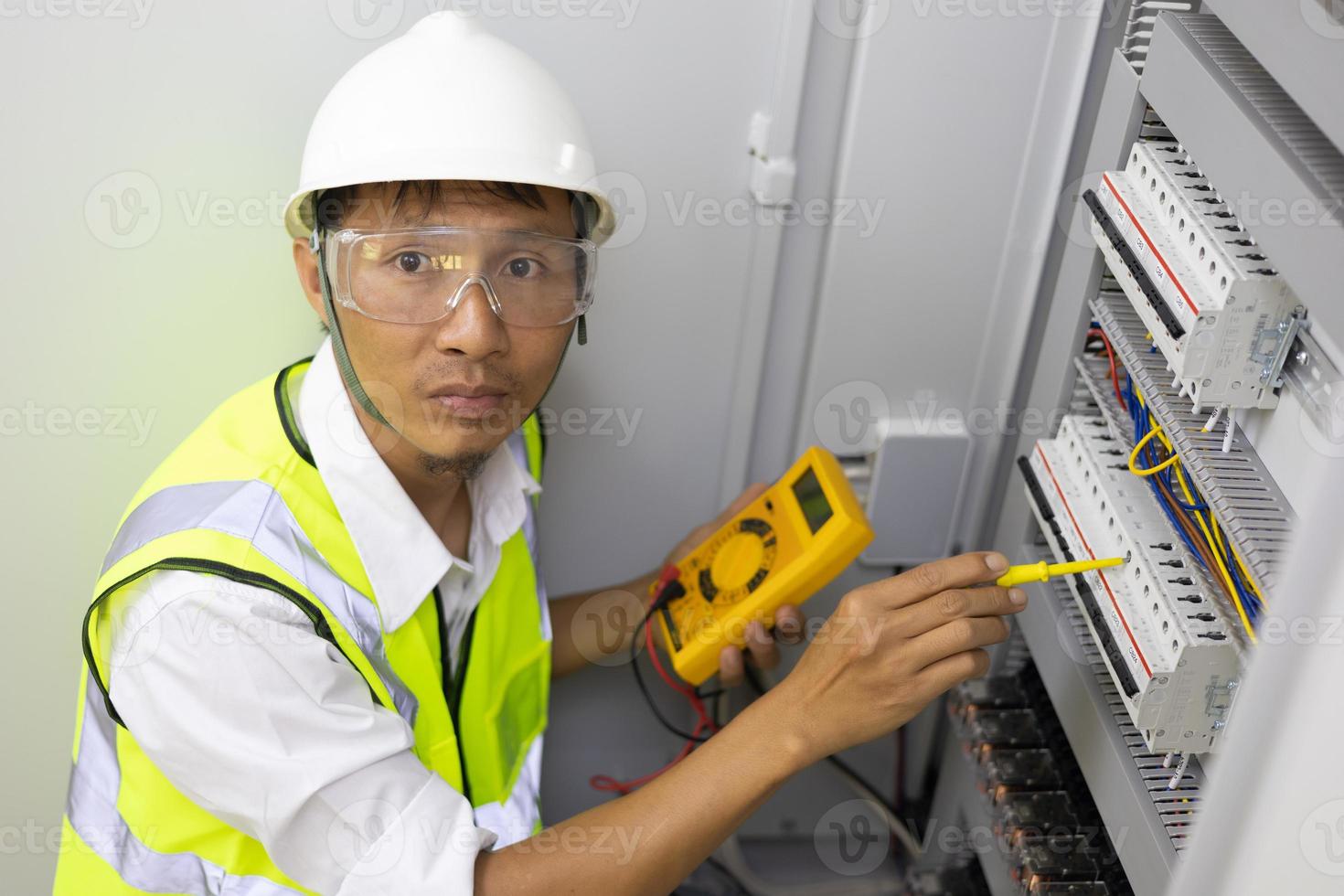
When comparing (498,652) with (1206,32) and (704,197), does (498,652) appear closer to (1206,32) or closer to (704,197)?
(704,197)

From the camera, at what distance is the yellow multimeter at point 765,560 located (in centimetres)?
137

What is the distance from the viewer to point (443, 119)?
1.15 m

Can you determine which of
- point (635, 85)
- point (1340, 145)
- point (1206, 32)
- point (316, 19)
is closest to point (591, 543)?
point (635, 85)

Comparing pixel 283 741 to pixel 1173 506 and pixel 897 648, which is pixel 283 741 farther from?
pixel 1173 506

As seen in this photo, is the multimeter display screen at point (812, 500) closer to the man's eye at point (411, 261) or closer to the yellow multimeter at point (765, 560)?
the yellow multimeter at point (765, 560)

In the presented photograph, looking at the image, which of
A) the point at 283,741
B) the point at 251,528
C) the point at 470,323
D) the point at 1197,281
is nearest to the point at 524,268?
the point at 470,323

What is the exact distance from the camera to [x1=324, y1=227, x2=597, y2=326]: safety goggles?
1188 millimetres

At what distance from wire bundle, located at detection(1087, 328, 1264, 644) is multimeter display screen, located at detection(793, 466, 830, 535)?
1.16 feet

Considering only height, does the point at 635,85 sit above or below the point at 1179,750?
above

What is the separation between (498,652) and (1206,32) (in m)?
1.06

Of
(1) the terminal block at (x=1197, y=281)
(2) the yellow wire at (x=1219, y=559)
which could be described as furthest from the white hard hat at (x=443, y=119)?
(2) the yellow wire at (x=1219, y=559)

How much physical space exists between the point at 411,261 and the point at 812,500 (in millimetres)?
551

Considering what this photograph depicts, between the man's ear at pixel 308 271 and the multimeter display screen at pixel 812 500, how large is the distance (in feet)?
1.94

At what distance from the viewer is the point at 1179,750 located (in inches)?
40.9
